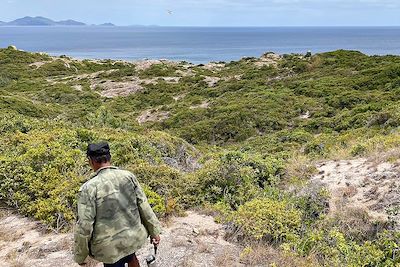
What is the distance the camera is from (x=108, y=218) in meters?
4.27

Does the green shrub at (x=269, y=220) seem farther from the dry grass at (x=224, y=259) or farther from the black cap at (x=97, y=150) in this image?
the black cap at (x=97, y=150)

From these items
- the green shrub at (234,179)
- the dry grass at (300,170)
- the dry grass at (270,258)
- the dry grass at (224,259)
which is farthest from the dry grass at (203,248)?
the dry grass at (300,170)

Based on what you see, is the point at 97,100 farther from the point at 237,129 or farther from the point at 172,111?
the point at 237,129

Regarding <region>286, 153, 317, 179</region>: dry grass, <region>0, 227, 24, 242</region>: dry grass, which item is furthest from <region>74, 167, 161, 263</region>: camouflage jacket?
<region>286, 153, 317, 179</region>: dry grass

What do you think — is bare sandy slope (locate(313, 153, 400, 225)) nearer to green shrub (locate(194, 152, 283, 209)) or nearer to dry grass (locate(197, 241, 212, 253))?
green shrub (locate(194, 152, 283, 209))

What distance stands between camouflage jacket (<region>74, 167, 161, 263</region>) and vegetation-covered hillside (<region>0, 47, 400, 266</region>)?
248 centimetres

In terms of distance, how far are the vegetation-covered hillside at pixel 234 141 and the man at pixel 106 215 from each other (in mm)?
2486

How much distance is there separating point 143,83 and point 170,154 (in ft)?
94.1

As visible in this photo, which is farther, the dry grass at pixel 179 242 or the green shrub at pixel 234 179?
the green shrub at pixel 234 179

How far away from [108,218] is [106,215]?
0.13 feet

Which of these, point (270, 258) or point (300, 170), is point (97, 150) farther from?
point (300, 170)

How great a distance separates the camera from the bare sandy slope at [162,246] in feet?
20.4

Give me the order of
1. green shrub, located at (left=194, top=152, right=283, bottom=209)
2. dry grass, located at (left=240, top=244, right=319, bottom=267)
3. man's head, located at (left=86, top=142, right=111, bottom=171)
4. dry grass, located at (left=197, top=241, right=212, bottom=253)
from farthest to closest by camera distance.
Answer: green shrub, located at (left=194, top=152, right=283, bottom=209) < dry grass, located at (left=197, top=241, right=212, bottom=253) < dry grass, located at (left=240, top=244, right=319, bottom=267) < man's head, located at (left=86, top=142, right=111, bottom=171)

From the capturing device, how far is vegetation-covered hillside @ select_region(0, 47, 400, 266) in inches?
282
